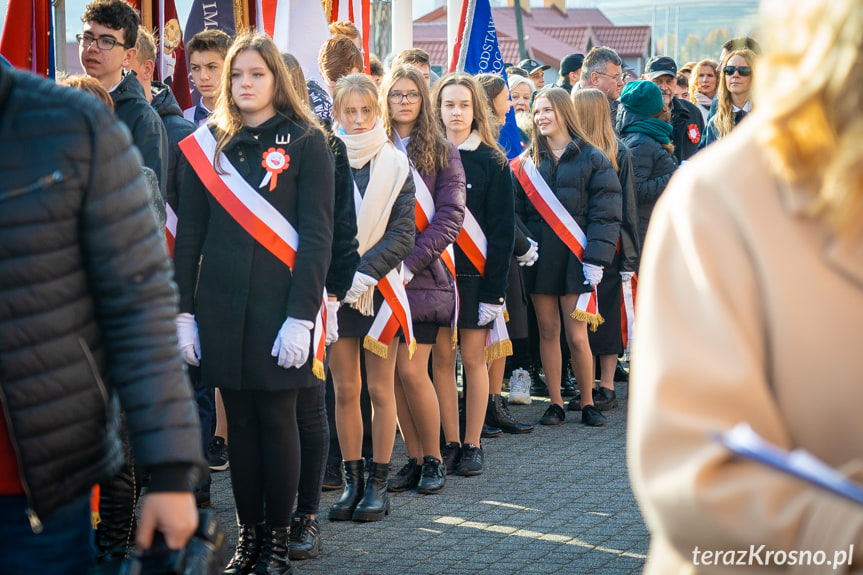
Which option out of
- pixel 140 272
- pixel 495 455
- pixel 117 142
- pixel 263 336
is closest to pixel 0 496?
pixel 140 272

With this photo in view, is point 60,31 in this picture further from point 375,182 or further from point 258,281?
point 258,281

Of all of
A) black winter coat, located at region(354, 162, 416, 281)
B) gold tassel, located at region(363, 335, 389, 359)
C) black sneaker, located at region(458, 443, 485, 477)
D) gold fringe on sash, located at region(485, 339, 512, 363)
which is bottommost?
black sneaker, located at region(458, 443, 485, 477)

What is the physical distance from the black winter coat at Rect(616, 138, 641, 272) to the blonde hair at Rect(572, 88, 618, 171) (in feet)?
0.28

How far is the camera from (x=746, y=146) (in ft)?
4.96

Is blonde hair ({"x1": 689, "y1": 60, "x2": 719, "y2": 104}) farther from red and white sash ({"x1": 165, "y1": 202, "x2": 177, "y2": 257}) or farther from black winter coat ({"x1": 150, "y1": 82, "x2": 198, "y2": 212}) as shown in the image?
red and white sash ({"x1": 165, "y1": 202, "x2": 177, "y2": 257})

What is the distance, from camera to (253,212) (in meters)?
4.41

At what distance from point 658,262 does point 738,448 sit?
312 mm

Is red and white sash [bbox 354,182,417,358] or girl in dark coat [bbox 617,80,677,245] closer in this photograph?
red and white sash [bbox 354,182,417,358]

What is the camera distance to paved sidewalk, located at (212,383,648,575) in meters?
4.80

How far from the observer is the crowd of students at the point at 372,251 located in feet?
14.6

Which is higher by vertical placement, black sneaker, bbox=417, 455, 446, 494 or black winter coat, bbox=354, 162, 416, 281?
black winter coat, bbox=354, 162, 416, 281

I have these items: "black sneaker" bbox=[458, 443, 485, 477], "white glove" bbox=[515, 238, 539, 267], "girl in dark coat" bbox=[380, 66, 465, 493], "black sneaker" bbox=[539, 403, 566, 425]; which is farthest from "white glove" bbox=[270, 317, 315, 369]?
"black sneaker" bbox=[539, 403, 566, 425]

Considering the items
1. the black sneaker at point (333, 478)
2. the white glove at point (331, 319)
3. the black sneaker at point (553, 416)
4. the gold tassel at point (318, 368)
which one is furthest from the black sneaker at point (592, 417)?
the gold tassel at point (318, 368)

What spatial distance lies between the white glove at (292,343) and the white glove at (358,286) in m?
1.09
